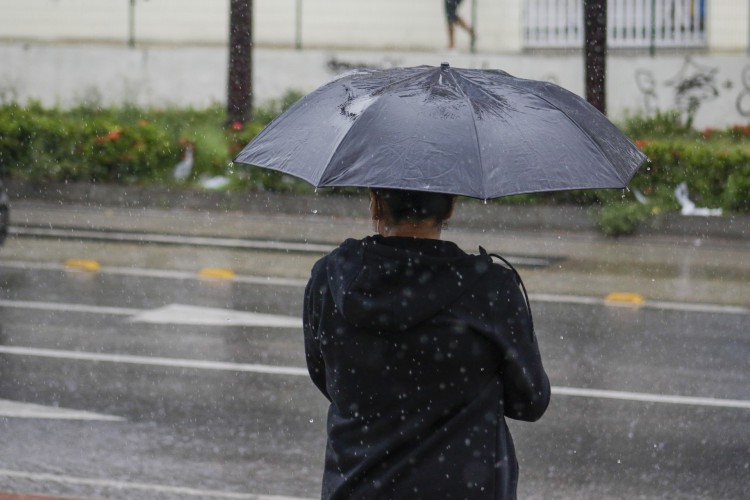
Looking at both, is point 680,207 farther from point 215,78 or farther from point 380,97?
point 380,97

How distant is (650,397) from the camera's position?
303 inches

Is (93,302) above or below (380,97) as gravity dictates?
below

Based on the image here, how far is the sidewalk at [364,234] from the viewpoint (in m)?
12.3

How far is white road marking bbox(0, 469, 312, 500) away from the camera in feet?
18.8

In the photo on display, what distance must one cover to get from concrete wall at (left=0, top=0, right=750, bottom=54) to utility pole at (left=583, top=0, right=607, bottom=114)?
4.37m

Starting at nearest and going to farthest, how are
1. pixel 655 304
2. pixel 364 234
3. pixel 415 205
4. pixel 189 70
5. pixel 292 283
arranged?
pixel 415 205 → pixel 655 304 → pixel 292 283 → pixel 364 234 → pixel 189 70

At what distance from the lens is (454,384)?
2.60 m

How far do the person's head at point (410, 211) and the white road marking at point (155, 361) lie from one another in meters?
5.48

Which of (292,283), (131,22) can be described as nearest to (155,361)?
(292,283)

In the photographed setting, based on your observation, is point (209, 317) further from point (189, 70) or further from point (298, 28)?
point (298, 28)

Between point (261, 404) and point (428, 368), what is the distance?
16.0 feet

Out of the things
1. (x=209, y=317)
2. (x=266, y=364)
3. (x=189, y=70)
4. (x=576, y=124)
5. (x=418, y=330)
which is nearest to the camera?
(x=418, y=330)

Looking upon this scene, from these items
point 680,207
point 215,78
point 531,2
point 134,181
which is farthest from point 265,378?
point 531,2

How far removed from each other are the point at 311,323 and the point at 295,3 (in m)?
20.5
